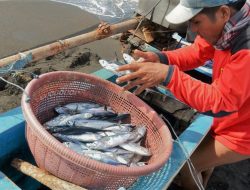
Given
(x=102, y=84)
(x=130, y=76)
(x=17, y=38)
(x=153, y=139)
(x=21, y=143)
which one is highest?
(x=130, y=76)

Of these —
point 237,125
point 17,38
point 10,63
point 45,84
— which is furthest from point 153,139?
point 17,38

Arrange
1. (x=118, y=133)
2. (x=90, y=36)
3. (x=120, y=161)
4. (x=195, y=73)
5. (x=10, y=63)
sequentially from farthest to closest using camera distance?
1. (x=195, y=73)
2. (x=90, y=36)
3. (x=10, y=63)
4. (x=118, y=133)
5. (x=120, y=161)

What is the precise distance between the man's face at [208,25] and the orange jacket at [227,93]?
184 mm

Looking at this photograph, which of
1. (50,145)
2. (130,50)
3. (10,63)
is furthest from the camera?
(130,50)

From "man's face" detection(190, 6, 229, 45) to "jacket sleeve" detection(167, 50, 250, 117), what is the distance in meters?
0.25

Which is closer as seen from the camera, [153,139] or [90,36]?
[153,139]

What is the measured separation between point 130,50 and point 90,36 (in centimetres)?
118

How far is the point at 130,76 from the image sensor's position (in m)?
2.67

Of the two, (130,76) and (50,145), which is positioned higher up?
(130,76)

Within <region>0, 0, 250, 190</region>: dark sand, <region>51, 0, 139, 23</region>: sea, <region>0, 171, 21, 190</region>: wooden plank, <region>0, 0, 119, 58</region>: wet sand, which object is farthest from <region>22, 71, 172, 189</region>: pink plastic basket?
<region>51, 0, 139, 23</region>: sea

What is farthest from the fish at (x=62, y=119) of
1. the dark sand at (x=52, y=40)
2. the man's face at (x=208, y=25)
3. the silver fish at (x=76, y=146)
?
the dark sand at (x=52, y=40)

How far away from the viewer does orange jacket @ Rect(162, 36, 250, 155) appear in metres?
2.49

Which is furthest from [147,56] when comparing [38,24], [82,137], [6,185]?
[38,24]

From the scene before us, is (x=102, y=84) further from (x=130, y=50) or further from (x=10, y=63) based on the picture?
(x=130, y=50)
